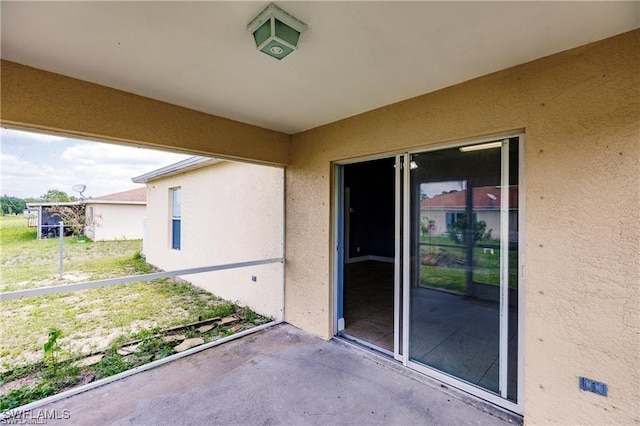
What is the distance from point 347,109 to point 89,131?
2.33 m

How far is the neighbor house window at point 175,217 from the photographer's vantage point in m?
6.15

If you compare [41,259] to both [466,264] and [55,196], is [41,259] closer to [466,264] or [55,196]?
[55,196]

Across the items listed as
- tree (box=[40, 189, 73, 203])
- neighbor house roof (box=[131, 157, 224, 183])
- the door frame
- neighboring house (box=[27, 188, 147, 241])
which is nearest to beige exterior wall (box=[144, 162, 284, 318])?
neighbor house roof (box=[131, 157, 224, 183])

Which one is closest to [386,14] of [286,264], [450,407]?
[450,407]

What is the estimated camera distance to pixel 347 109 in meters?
2.94

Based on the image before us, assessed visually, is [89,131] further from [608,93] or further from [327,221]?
[608,93]

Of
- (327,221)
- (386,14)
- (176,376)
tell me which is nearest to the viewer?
(386,14)

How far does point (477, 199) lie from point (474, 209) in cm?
9

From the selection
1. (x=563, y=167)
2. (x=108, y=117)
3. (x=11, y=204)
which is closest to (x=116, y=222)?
(x=11, y=204)

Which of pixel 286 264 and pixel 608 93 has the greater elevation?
pixel 608 93

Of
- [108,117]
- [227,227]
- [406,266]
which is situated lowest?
[406,266]

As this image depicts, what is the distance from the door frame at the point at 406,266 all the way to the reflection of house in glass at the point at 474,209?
6 cm

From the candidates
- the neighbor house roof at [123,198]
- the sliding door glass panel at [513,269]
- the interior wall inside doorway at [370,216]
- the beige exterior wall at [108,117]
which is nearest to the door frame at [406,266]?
the sliding door glass panel at [513,269]

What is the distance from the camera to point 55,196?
2.72 m
